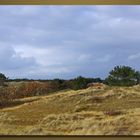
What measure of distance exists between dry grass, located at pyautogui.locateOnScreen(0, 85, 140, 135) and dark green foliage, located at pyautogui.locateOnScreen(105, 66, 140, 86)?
0.20 ft

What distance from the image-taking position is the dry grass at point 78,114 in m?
4.72

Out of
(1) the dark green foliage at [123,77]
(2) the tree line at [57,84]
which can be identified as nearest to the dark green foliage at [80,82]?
(2) the tree line at [57,84]

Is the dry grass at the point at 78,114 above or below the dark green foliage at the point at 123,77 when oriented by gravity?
below

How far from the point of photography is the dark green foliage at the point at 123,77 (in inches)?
189

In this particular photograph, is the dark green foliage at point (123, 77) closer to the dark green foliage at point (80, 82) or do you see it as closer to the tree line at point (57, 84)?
the tree line at point (57, 84)

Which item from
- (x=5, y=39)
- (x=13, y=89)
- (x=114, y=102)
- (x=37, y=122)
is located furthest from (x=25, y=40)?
(x=114, y=102)

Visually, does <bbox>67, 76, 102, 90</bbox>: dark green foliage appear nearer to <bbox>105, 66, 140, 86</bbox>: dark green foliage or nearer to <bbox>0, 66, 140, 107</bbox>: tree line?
<bbox>0, 66, 140, 107</bbox>: tree line

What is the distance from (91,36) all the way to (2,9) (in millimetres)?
1134

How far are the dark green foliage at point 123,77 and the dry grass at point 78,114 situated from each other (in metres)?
0.06

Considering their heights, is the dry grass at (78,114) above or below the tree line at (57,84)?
below

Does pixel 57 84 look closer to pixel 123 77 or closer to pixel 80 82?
pixel 80 82

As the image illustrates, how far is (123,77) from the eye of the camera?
4824mm

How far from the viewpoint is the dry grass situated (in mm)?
4723

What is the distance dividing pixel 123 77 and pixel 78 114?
0.70 meters
